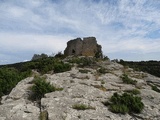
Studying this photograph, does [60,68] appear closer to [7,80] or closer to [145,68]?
[7,80]

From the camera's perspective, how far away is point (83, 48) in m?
31.0

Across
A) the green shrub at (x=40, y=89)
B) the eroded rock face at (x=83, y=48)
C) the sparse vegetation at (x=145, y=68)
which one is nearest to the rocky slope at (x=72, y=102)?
the green shrub at (x=40, y=89)

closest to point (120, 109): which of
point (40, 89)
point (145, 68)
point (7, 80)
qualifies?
point (40, 89)

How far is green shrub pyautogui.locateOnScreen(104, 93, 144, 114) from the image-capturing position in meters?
11.0

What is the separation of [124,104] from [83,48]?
65.1 ft

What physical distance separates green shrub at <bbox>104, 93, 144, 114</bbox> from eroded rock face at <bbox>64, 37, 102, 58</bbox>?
1867cm

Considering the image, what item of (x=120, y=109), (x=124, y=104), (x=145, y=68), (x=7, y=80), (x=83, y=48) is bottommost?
(x=120, y=109)

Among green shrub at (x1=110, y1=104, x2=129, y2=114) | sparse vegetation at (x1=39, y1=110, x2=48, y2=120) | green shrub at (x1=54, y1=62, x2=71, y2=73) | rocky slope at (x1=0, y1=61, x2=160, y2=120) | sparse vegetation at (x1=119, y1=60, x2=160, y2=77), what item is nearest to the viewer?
sparse vegetation at (x1=39, y1=110, x2=48, y2=120)

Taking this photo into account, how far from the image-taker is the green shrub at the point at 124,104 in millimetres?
11010

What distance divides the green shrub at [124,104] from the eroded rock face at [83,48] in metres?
18.7

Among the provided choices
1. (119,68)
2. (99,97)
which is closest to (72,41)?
(119,68)

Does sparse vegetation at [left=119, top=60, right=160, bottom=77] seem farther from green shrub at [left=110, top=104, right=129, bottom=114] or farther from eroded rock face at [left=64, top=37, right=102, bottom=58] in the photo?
green shrub at [left=110, top=104, right=129, bottom=114]

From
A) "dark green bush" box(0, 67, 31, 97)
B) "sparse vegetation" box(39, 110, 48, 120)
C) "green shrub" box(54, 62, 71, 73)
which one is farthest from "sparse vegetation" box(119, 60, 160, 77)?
"sparse vegetation" box(39, 110, 48, 120)

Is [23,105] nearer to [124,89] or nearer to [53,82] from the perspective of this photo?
[53,82]
